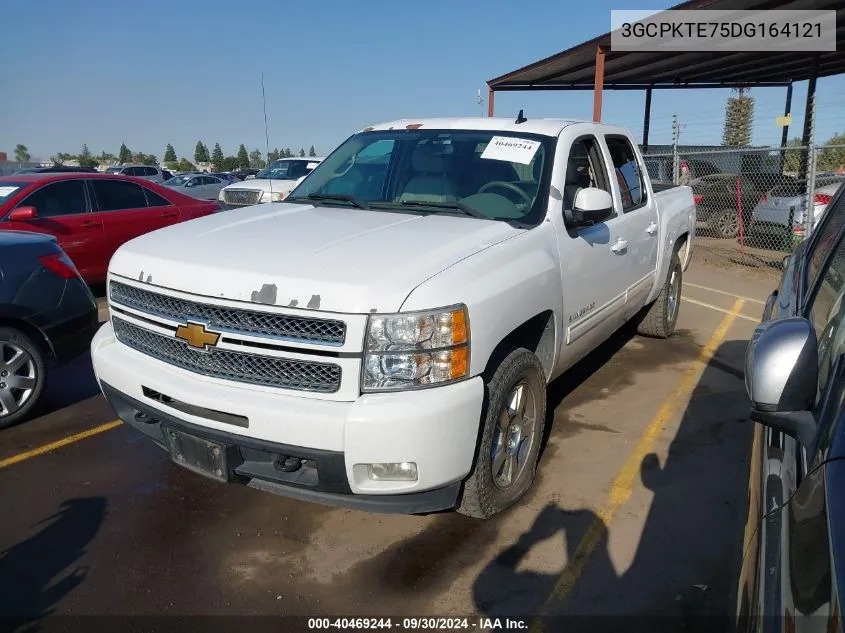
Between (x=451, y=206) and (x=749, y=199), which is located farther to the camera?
(x=749, y=199)

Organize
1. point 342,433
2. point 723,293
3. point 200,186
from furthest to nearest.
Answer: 1. point 200,186
2. point 723,293
3. point 342,433

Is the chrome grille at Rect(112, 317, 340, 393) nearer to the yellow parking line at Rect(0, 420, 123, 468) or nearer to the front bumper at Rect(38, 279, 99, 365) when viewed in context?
the yellow parking line at Rect(0, 420, 123, 468)

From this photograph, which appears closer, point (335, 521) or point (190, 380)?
point (190, 380)

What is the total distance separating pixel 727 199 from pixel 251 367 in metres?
14.4

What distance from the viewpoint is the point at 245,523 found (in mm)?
3334

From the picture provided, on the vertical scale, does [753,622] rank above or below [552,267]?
below

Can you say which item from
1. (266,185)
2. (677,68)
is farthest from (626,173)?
(677,68)

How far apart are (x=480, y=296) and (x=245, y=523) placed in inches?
66.1

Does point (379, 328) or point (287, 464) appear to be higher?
point (379, 328)

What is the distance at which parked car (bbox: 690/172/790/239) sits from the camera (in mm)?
14664

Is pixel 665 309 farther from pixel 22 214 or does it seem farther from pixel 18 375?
pixel 22 214

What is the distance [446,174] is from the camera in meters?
4.09

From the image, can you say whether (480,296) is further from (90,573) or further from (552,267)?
(90,573)

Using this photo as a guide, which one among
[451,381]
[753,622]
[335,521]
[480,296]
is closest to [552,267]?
[480,296]
